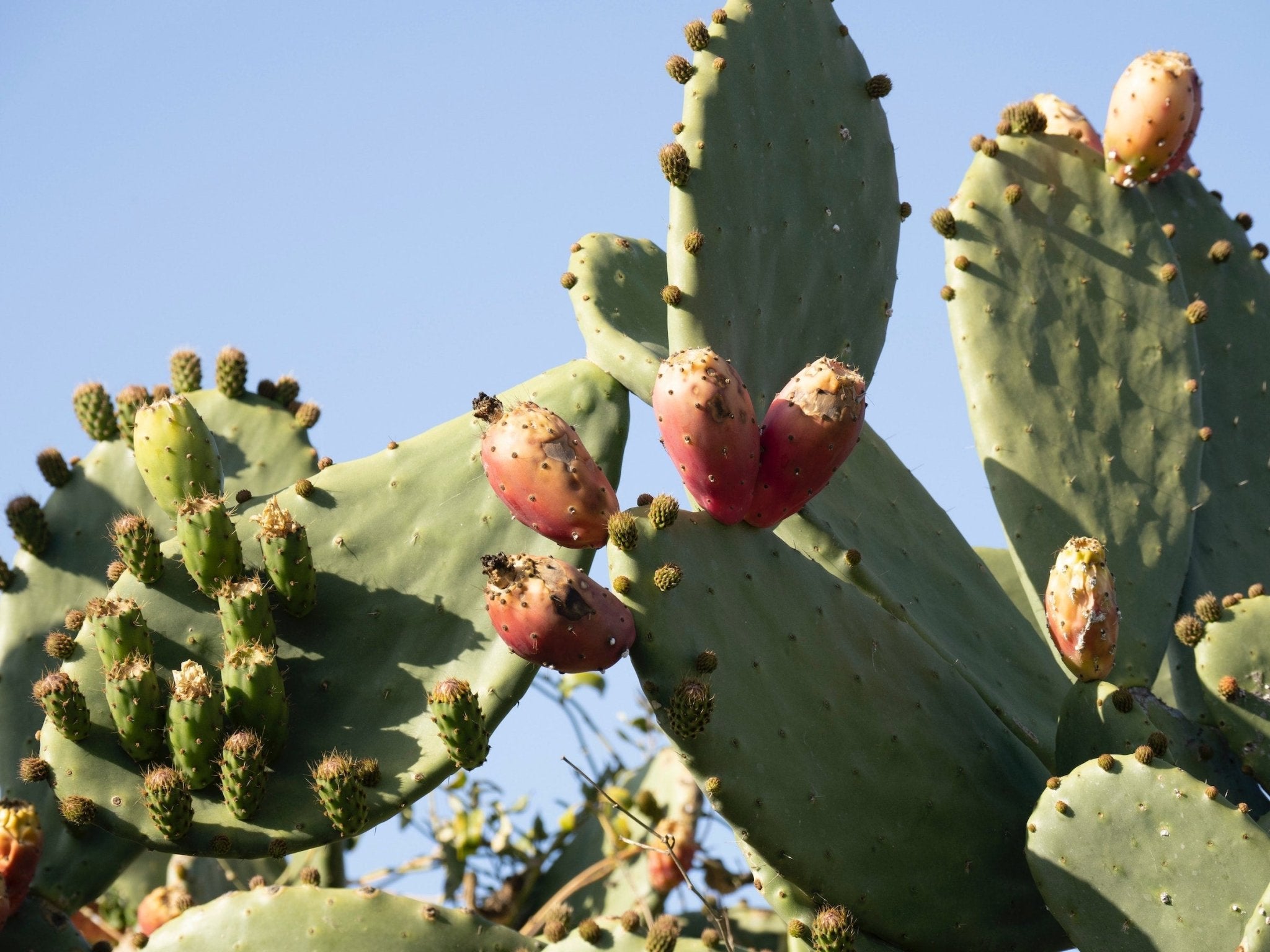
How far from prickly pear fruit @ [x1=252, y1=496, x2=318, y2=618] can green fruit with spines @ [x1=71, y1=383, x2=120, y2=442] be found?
851 millimetres

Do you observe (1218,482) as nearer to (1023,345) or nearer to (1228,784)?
(1023,345)

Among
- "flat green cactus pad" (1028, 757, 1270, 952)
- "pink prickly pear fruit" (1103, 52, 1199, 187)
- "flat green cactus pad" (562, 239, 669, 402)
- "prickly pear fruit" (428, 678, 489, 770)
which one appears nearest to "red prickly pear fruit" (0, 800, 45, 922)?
"prickly pear fruit" (428, 678, 489, 770)

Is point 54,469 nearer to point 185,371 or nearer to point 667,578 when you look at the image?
point 185,371

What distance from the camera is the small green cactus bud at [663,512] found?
193 cm

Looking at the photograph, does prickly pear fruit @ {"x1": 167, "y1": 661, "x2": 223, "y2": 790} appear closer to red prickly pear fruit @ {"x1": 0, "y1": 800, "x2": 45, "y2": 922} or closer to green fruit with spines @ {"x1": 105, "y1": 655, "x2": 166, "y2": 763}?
green fruit with spines @ {"x1": 105, "y1": 655, "x2": 166, "y2": 763}

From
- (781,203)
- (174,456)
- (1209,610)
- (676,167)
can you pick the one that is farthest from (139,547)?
(1209,610)

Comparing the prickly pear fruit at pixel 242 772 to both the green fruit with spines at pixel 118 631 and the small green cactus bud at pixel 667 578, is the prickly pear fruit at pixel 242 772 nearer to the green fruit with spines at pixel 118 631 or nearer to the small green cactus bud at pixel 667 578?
the green fruit with spines at pixel 118 631

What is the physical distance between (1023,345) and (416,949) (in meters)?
1.49

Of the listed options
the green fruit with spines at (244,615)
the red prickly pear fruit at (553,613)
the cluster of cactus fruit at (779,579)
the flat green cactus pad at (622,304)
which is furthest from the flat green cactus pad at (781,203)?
the green fruit with spines at (244,615)

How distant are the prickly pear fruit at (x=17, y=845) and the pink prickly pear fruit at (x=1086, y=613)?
1614mm

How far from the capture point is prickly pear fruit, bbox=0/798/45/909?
7.96 feet

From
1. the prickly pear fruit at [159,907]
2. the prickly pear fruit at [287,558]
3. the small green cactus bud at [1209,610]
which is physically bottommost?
the prickly pear fruit at [159,907]

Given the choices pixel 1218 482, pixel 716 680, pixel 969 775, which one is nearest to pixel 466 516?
pixel 716 680

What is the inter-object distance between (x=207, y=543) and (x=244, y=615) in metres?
0.15
